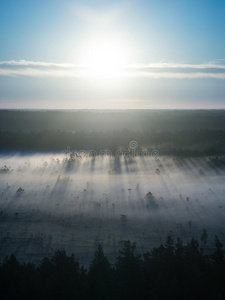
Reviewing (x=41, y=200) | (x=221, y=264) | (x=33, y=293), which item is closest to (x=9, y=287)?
(x=33, y=293)

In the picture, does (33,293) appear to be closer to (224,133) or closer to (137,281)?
(137,281)

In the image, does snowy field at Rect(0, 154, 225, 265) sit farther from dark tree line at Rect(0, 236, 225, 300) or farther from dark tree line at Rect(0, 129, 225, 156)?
dark tree line at Rect(0, 129, 225, 156)

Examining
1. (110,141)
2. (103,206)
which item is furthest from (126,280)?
(110,141)

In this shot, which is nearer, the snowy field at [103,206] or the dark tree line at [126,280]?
the dark tree line at [126,280]

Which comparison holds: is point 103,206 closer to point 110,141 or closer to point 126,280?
point 126,280

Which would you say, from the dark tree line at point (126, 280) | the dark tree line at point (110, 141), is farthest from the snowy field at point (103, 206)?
the dark tree line at point (110, 141)

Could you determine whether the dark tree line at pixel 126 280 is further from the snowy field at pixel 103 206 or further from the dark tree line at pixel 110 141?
the dark tree line at pixel 110 141

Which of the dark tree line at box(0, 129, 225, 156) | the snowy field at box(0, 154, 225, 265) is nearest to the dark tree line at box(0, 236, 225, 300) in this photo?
the snowy field at box(0, 154, 225, 265)
